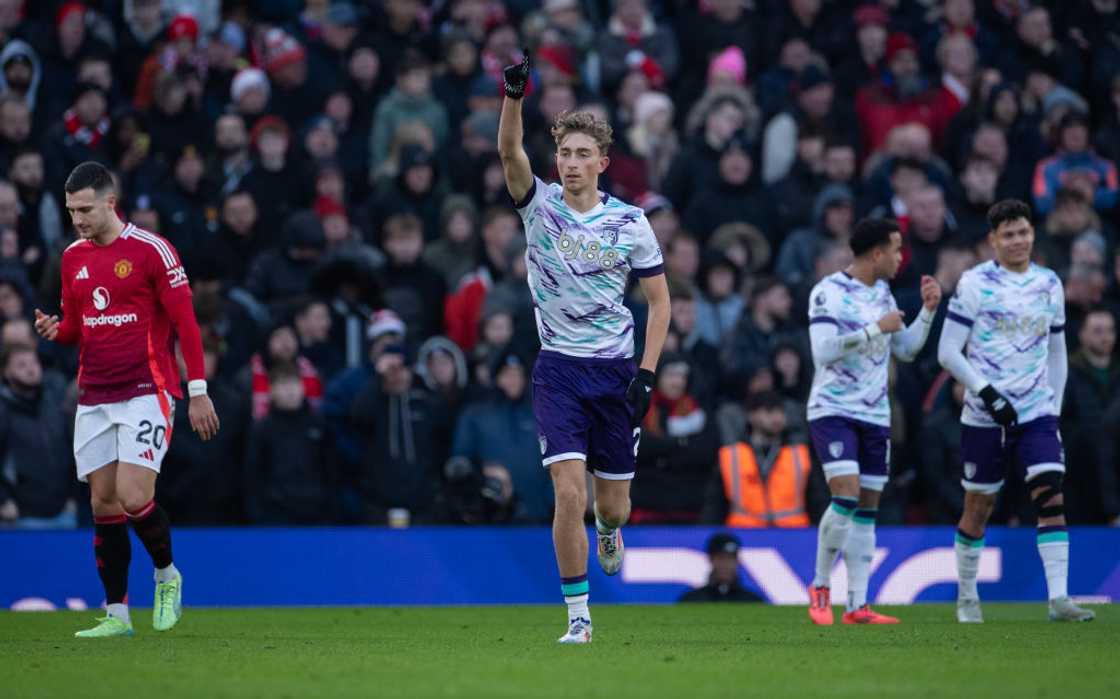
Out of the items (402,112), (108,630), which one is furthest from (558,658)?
(402,112)

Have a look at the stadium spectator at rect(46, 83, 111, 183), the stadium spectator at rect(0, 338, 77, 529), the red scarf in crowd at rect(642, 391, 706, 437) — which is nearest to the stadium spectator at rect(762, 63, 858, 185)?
the red scarf in crowd at rect(642, 391, 706, 437)

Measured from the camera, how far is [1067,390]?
17.4m

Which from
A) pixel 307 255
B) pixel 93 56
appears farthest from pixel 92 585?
pixel 93 56

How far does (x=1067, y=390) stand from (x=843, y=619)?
5.17 metres

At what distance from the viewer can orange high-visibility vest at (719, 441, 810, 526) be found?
16922mm

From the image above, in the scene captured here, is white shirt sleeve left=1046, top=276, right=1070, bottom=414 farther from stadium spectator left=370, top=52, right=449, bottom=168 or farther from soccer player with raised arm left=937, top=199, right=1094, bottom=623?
stadium spectator left=370, top=52, right=449, bottom=168

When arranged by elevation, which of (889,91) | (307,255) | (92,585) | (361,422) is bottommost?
(92,585)

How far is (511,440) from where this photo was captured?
17547 mm

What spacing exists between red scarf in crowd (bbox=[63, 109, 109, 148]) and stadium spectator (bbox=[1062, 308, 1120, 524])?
10.6 m

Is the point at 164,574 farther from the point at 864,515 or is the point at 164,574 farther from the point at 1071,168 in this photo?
the point at 1071,168

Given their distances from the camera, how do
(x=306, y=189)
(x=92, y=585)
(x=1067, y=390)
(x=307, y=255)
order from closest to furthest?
(x=92, y=585)
(x=1067, y=390)
(x=307, y=255)
(x=306, y=189)

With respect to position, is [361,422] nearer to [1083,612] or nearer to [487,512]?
[487,512]

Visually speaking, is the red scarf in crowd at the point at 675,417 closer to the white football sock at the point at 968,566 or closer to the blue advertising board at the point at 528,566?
the blue advertising board at the point at 528,566

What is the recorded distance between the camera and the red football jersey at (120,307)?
11.5 m
